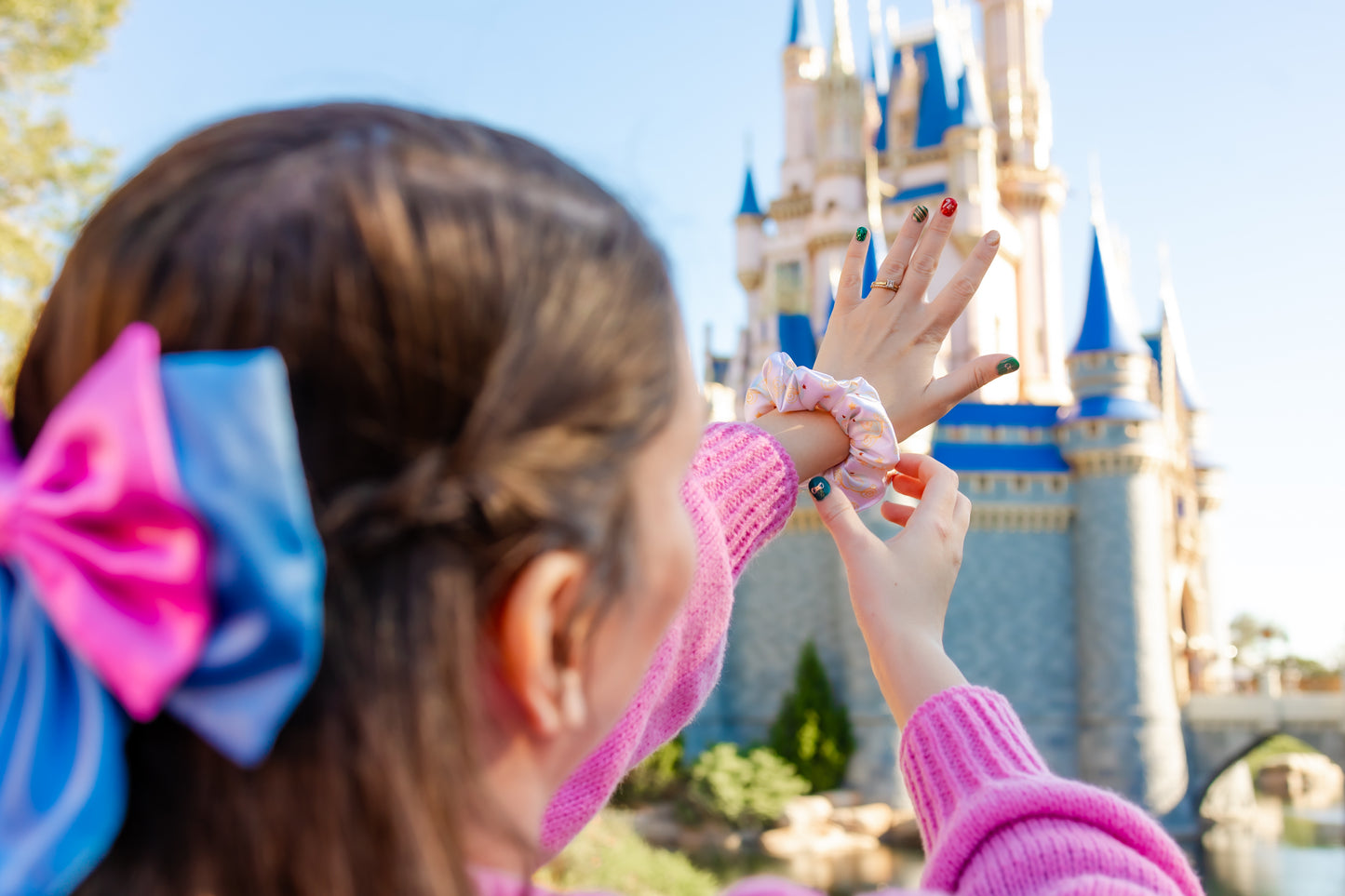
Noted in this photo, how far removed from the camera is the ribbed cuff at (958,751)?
881 mm

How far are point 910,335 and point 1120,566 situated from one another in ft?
58.7

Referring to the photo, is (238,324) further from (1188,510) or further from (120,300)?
(1188,510)

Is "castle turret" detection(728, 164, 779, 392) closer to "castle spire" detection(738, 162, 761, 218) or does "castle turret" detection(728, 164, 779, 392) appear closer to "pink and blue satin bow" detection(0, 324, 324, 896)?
"castle spire" detection(738, 162, 761, 218)

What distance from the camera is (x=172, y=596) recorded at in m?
0.51

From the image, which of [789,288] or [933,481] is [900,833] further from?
[933,481]

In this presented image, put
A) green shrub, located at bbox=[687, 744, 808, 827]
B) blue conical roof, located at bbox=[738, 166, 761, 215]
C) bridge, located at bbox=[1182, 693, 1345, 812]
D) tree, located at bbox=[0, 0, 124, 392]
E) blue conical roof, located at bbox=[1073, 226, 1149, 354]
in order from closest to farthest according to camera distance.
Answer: tree, located at bbox=[0, 0, 124, 392]
green shrub, located at bbox=[687, 744, 808, 827]
bridge, located at bbox=[1182, 693, 1345, 812]
blue conical roof, located at bbox=[1073, 226, 1149, 354]
blue conical roof, located at bbox=[738, 166, 761, 215]

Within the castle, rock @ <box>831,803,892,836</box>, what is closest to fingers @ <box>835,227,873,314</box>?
the castle

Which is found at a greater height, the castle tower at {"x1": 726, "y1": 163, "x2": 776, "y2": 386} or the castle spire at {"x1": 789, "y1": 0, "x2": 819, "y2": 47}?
the castle spire at {"x1": 789, "y1": 0, "x2": 819, "y2": 47}

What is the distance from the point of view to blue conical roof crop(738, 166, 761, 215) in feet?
82.7

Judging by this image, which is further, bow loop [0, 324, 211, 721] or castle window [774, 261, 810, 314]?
castle window [774, 261, 810, 314]

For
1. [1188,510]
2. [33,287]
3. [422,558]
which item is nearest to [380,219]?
[422,558]

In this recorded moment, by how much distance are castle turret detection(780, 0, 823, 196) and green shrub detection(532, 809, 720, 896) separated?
1571cm

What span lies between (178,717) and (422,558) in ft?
0.45

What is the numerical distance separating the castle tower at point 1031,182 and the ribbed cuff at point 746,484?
71.2 ft
